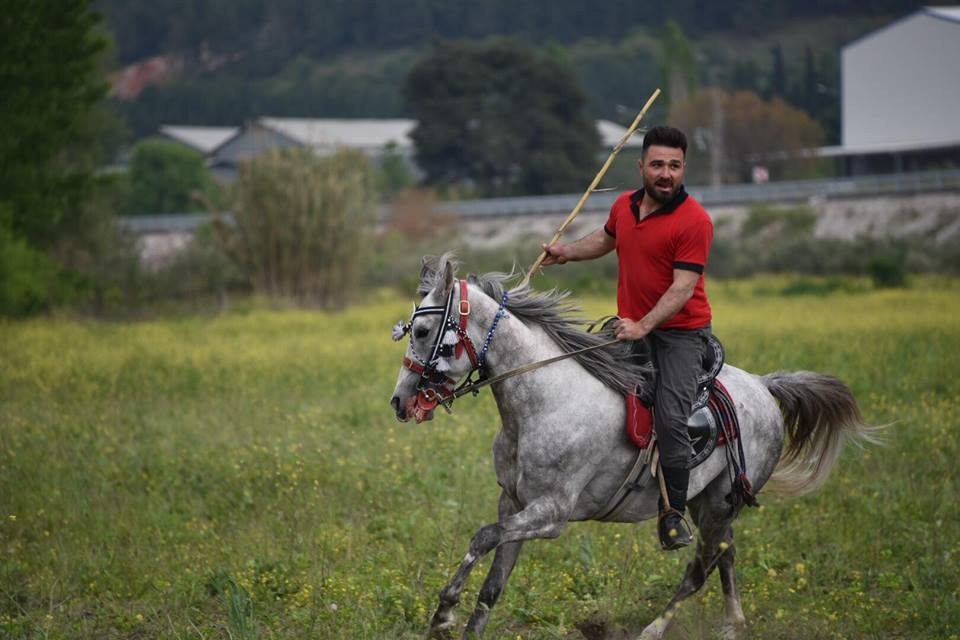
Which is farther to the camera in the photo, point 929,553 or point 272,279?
point 272,279

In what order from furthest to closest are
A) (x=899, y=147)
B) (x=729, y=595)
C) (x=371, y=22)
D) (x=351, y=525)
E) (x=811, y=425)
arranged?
(x=371, y=22) < (x=899, y=147) < (x=351, y=525) < (x=811, y=425) < (x=729, y=595)

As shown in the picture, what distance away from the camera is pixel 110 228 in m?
36.6

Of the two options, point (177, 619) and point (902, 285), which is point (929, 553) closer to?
point (177, 619)

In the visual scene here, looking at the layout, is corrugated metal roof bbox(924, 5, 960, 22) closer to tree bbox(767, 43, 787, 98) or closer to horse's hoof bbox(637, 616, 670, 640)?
horse's hoof bbox(637, 616, 670, 640)

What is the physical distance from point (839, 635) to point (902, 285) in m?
28.5

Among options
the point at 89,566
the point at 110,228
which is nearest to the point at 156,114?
the point at 110,228

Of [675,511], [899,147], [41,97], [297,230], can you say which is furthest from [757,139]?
[675,511]

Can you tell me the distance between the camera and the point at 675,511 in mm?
7000

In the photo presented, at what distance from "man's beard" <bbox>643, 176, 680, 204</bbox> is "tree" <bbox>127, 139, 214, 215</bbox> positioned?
265 ft

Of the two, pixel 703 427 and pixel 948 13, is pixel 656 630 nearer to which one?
pixel 703 427

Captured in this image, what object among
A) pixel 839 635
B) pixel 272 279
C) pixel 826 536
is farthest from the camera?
pixel 272 279

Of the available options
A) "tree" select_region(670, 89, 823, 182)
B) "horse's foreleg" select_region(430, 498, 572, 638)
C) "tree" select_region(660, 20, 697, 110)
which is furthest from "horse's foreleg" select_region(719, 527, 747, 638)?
"tree" select_region(660, 20, 697, 110)

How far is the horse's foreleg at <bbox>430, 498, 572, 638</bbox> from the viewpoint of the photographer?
6.43 m

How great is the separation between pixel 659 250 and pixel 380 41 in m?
180
